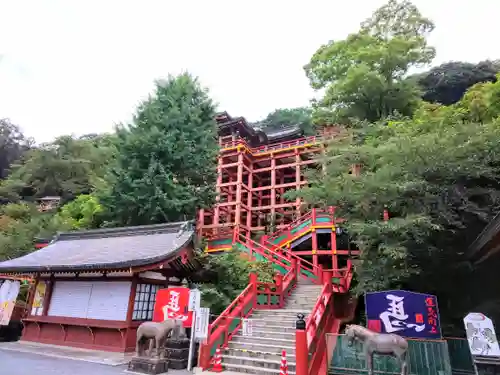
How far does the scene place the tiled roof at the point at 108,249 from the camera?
9562 mm

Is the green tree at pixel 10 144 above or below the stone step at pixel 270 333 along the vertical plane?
above

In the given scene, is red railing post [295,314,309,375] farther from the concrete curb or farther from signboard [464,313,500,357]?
the concrete curb

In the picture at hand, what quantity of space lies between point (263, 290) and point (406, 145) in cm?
641

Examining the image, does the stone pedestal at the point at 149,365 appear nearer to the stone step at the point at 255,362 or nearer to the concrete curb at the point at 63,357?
the concrete curb at the point at 63,357

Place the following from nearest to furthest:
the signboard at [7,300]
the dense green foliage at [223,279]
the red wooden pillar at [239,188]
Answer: the dense green foliage at [223,279]
the signboard at [7,300]
the red wooden pillar at [239,188]

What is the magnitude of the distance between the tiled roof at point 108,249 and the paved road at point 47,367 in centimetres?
245

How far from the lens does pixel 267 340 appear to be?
8.63 metres

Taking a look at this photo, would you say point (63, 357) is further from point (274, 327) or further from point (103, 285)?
point (274, 327)

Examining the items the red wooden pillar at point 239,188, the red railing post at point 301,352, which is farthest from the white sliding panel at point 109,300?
the red wooden pillar at point 239,188

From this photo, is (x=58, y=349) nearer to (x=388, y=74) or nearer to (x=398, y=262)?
(x=398, y=262)

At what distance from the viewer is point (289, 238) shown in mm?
18594

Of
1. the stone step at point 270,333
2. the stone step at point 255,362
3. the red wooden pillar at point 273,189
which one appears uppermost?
the red wooden pillar at point 273,189

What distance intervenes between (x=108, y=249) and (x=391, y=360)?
944 centimetres

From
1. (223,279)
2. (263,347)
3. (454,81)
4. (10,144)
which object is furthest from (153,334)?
(10,144)
